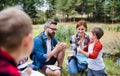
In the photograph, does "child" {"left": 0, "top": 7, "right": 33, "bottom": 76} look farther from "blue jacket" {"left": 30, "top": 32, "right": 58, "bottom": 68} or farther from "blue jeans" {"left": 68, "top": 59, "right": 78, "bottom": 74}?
"blue jeans" {"left": 68, "top": 59, "right": 78, "bottom": 74}

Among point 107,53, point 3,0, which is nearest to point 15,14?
point 107,53

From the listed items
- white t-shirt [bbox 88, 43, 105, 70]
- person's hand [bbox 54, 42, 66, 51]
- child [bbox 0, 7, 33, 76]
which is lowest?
white t-shirt [bbox 88, 43, 105, 70]

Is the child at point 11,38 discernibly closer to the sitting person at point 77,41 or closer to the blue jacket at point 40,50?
the blue jacket at point 40,50

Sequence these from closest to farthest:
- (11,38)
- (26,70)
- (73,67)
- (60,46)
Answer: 1. (11,38)
2. (26,70)
3. (60,46)
4. (73,67)

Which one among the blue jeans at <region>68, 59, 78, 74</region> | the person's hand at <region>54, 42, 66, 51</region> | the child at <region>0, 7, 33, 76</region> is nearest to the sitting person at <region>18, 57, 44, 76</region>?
the person's hand at <region>54, 42, 66, 51</region>

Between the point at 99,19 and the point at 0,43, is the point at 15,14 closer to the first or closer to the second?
the point at 0,43

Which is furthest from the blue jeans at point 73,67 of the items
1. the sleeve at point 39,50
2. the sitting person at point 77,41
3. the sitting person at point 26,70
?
the sitting person at point 26,70

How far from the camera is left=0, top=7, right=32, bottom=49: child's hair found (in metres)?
1.23

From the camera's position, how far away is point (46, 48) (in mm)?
4980

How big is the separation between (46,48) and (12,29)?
12.3ft

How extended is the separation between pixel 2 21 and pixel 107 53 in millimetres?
8927

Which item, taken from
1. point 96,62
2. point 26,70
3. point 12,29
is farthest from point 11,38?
point 96,62

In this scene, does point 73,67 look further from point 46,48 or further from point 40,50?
point 40,50

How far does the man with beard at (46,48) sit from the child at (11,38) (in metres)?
3.50
